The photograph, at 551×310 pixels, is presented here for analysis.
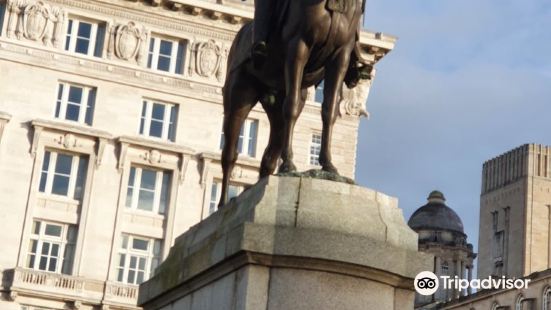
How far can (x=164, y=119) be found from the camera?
56.9m

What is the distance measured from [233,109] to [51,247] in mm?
39129

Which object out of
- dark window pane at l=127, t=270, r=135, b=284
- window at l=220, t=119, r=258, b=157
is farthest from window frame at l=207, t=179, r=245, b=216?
dark window pane at l=127, t=270, r=135, b=284

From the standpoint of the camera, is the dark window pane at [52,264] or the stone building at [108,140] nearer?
the dark window pane at [52,264]

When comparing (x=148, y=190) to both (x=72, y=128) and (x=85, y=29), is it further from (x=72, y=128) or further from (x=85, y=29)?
(x=85, y=29)

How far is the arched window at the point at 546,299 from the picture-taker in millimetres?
74500

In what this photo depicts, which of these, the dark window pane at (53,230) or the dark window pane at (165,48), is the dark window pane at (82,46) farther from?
the dark window pane at (53,230)

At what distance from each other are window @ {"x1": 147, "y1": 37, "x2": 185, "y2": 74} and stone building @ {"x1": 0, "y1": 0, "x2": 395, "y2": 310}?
0.06 m

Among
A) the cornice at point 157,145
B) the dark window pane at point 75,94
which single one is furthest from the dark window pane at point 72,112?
the cornice at point 157,145

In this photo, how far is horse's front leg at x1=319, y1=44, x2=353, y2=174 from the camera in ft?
44.2

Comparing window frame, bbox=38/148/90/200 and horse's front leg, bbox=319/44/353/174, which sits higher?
window frame, bbox=38/148/90/200

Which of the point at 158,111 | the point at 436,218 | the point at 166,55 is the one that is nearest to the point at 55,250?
the point at 158,111

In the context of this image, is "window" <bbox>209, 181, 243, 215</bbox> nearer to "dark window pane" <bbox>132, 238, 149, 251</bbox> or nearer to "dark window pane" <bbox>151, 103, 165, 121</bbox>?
"dark window pane" <bbox>132, 238, 149, 251</bbox>

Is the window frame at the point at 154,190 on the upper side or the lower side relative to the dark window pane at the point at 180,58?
lower

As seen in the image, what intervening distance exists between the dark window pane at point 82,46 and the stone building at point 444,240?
7197cm
